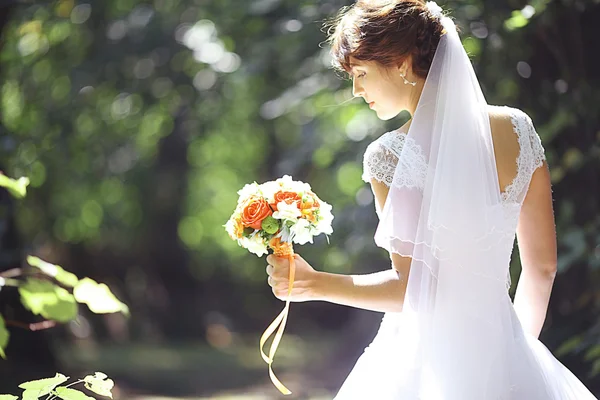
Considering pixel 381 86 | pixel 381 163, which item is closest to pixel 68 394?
pixel 381 163

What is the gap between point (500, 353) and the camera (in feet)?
7.79

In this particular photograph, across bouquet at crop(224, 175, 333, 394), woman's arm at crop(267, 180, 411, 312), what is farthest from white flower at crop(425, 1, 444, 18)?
bouquet at crop(224, 175, 333, 394)

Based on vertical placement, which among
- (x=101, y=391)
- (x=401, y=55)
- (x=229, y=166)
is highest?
(x=229, y=166)

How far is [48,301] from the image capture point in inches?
118

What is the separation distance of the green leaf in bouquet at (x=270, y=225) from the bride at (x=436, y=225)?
0.08 m

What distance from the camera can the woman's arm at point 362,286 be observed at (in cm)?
232

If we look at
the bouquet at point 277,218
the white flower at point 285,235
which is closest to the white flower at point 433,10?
the bouquet at point 277,218

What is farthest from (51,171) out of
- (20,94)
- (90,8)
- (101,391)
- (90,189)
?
(101,391)

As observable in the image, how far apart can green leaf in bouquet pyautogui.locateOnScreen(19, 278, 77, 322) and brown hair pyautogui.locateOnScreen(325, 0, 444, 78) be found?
1.28m

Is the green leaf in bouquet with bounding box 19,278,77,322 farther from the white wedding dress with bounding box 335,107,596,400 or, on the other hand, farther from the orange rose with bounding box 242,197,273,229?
the white wedding dress with bounding box 335,107,596,400

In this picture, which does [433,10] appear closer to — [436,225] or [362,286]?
[436,225]

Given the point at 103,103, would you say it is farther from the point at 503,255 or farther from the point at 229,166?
the point at 503,255

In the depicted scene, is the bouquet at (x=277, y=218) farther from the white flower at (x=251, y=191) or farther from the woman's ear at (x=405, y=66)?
the woman's ear at (x=405, y=66)

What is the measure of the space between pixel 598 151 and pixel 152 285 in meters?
13.0
